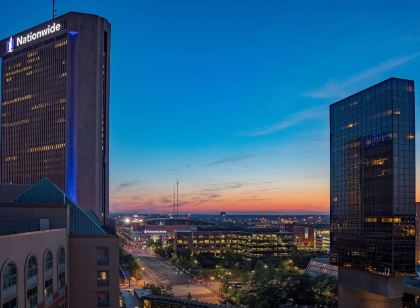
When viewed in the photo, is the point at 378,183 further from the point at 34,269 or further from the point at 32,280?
the point at 32,280

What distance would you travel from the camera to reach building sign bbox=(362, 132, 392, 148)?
3972 inches

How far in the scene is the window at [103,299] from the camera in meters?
63.3

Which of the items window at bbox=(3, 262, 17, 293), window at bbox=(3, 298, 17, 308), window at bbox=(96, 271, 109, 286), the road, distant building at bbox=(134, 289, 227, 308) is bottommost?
the road

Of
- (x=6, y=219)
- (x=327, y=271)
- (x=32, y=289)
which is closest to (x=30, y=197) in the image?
(x=6, y=219)

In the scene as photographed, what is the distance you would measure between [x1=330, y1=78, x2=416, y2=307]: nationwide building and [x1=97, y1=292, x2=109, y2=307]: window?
60.5 meters

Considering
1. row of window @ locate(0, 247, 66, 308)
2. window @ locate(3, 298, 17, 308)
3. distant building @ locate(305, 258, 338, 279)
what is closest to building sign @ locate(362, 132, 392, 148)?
distant building @ locate(305, 258, 338, 279)

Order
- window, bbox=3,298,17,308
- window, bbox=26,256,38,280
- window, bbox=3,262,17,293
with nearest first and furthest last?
window, bbox=3,262,17,293
window, bbox=3,298,17,308
window, bbox=26,256,38,280

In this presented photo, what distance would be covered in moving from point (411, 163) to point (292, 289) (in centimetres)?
4331

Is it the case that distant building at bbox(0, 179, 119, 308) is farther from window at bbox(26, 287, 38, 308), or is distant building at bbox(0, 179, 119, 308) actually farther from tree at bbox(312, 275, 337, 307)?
tree at bbox(312, 275, 337, 307)

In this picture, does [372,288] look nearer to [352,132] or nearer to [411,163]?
[411,163]

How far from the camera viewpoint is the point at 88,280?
62.8 meters

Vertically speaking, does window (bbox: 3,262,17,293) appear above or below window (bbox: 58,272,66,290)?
above

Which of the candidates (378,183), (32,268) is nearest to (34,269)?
(32,268)

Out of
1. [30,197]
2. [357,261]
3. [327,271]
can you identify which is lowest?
[327,271]
